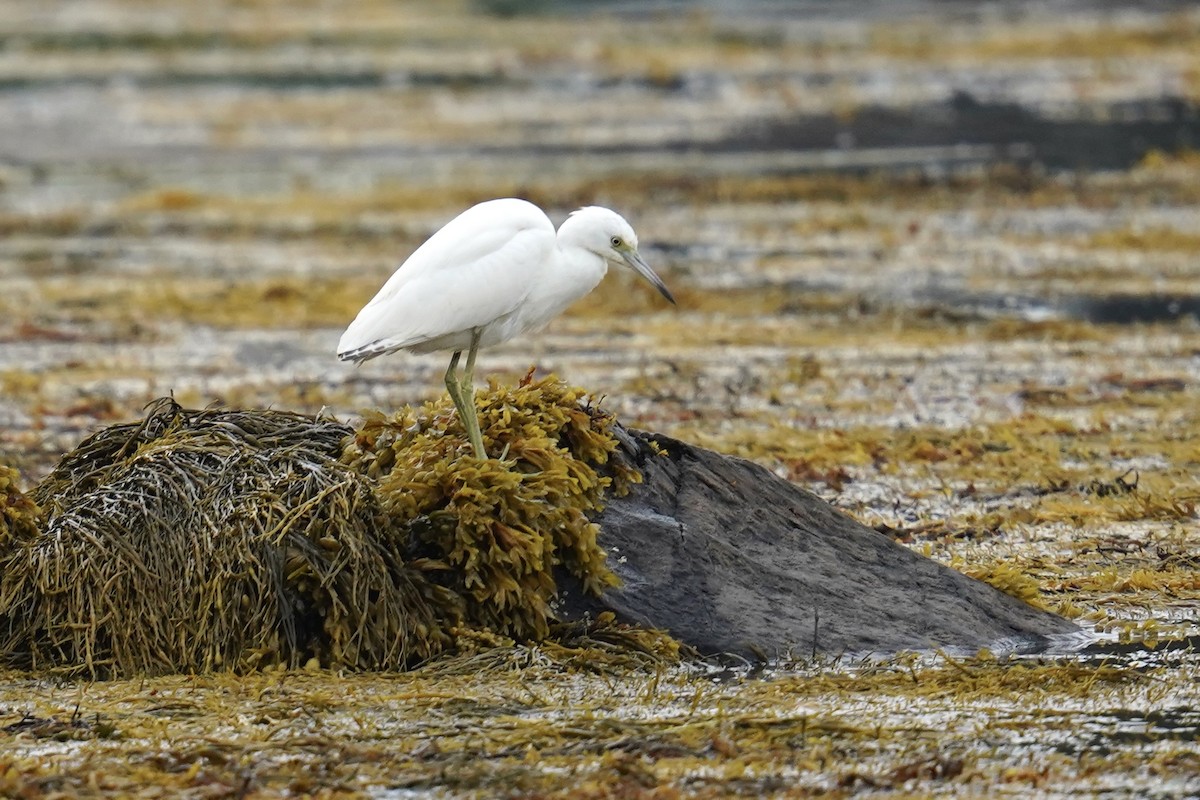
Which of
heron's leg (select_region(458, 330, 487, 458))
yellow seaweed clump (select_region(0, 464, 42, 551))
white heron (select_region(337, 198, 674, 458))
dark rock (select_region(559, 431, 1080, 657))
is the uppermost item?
white heron (select_region(337, 198, 674, 458))

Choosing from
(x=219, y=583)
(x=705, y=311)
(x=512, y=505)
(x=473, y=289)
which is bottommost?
(x=219, y=583)

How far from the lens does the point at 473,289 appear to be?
7.15 metres

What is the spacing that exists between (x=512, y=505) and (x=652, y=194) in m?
14.4

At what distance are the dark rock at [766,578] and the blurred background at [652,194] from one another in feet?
7.98

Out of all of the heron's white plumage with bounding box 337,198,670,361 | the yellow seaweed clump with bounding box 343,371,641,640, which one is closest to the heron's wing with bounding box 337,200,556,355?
the heron's white plumage with bounding box 337,198,670,361

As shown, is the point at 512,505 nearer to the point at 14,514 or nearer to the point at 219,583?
the point at 219,583

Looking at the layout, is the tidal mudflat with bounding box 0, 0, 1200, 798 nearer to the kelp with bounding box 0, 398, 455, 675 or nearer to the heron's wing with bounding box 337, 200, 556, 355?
the kelp with bounding box 0, 398, 455, 675

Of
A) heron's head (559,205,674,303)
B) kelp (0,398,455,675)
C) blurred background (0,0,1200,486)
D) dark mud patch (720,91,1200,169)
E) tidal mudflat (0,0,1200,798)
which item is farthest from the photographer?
dark mud patch (720,91,1200,169)

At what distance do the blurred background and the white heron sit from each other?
2.59 meters

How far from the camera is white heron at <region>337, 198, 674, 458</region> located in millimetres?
7168

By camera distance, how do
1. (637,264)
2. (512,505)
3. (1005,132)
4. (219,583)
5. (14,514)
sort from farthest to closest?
(1005,132) → (637,264) → (14,514) → (512,505) → (219,583)

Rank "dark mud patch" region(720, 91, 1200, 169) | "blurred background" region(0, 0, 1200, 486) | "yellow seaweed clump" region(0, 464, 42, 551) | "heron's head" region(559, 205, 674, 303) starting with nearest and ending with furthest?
"yellow seaweed clump" region(0, 464, 42, 551)
"heron's head" region(559, 205, 674, 303)
"blurred background" region(0, 0, 1200, 486)
"dark mud patch" region(720, 91, 1200, 169)

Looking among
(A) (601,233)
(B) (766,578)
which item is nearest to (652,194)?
(A) (601,233)

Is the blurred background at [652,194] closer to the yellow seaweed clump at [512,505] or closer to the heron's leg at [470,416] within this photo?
the yellow seaweed clump at [512,505]
